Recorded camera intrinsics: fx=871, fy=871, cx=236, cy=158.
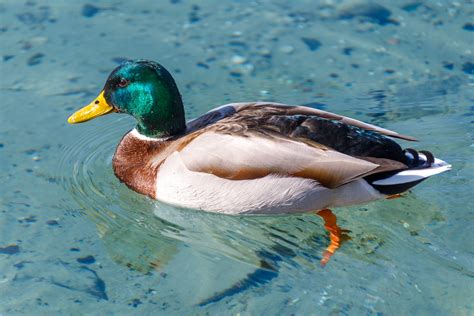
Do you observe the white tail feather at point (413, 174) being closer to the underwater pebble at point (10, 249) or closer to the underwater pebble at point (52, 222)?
the underwater pebble at point (52, 222)

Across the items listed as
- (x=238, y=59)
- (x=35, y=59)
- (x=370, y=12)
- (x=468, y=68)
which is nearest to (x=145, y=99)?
(x=238, y=59)

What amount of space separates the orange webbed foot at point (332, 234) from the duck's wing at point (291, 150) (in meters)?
0.32

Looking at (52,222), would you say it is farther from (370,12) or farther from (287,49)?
(370,12)

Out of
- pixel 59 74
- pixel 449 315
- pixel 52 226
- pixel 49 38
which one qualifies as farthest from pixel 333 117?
pixel 49 38

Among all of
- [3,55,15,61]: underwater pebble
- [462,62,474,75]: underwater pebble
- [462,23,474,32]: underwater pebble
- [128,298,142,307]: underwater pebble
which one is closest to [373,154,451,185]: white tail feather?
[128,298,142,307]: underwater pebble

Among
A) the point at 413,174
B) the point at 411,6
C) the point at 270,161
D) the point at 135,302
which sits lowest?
the point at 135,302

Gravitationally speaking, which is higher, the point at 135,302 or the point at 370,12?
the point at 370,12

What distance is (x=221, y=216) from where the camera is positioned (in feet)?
20.8

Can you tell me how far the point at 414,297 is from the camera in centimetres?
551

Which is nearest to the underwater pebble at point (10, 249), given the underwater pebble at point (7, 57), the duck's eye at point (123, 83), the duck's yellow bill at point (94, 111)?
the duck's yellow bill at point (94, 111)

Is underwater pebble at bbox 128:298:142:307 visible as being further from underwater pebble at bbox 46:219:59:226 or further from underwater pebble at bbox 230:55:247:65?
underwater pebble at bbox 230:55:247:65

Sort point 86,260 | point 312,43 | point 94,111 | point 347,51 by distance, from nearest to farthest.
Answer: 1. point 86,260
2. point 94,111
3. point 347,51
4. point 312,43

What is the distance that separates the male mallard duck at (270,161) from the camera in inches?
236

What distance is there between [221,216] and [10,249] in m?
1.50
